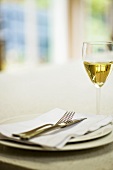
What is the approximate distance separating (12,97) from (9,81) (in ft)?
1.08

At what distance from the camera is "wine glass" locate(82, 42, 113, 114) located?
2.50ft

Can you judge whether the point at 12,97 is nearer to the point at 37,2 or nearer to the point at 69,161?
the point at 69,161

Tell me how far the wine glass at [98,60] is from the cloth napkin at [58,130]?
0.10m

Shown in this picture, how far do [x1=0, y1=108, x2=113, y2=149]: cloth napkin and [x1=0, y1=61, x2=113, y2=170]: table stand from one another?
0.07 feet

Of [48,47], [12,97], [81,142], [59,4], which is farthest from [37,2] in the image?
[81,142]

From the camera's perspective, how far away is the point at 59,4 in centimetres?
646

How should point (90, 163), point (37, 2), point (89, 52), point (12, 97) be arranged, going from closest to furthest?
1. point (90, 163)
2. point (89, 52)
3. point (12, 97)
4. point (37, 2)

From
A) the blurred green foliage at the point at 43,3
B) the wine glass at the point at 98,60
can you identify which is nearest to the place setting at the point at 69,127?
the wine glass at the point at 98,60

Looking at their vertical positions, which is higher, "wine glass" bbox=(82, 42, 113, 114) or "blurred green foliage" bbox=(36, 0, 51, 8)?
"blurred green foliage" bbox=(36, 0, 51, 8)

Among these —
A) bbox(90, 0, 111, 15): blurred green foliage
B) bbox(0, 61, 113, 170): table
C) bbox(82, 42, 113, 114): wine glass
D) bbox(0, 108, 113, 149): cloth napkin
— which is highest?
bbox(90, 0, 111, 15): blurred green foliage


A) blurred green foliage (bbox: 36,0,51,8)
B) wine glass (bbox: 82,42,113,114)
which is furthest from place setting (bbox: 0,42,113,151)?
blurred green foliage (bbox: 36,0,51,8)

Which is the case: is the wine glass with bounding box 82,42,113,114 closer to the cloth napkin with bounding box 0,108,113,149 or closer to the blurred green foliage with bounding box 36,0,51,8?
the cloth napkin with bounding box 0,108,113,149

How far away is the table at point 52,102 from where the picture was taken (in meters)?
0.55

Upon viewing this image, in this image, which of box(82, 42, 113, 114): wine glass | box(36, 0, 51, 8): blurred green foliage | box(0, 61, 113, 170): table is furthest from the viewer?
box(36, 0, 51, 8): blurred green foliage
